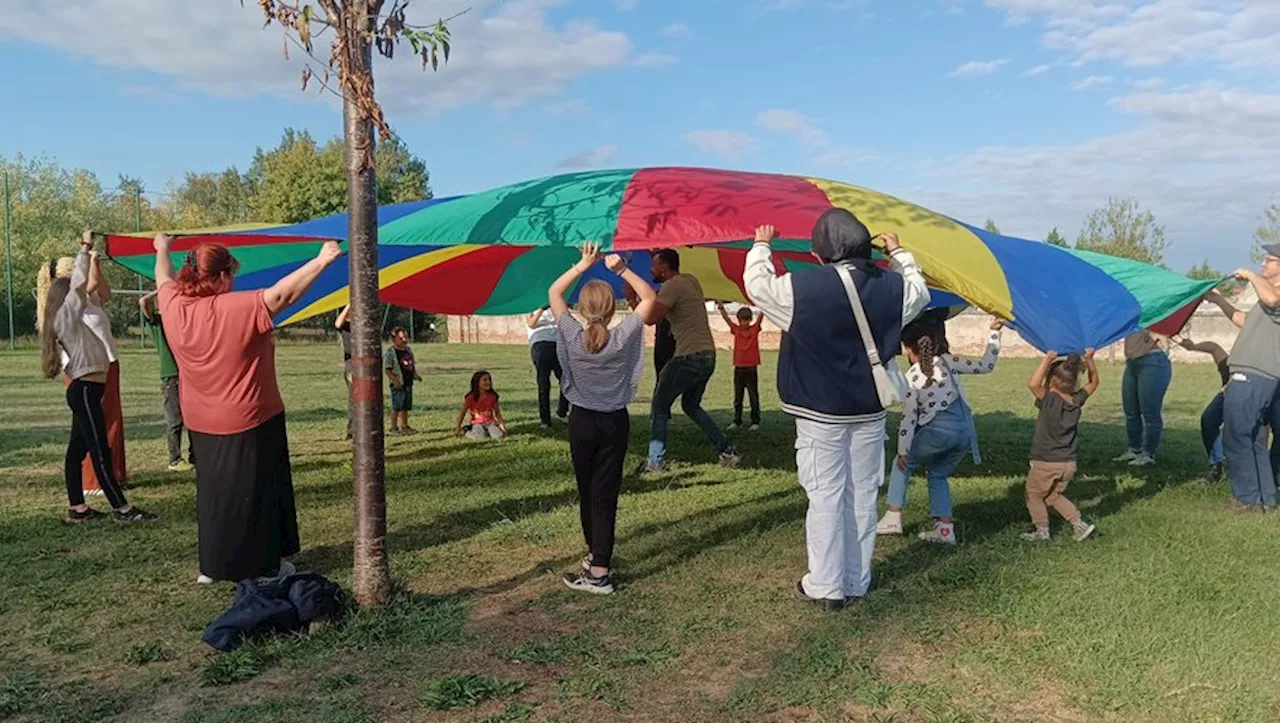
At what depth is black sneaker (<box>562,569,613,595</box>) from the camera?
13.6 feet

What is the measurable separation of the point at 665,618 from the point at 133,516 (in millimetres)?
3404

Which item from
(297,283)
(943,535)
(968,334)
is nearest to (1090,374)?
(943,535)

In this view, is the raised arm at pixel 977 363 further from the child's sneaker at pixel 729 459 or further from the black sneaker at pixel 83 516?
the black sneaker at pixel 83 516

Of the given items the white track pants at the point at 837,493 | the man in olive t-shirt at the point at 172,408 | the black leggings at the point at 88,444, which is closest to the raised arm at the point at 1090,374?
the white track pants at the point at 837,493

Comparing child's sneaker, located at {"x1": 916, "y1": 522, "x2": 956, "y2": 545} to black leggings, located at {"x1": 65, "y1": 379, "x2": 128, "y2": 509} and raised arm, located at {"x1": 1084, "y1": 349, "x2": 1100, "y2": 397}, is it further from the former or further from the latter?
black leggings, located at {"x1": 65, "y1": 379, "x2": 128, "y2": 509}

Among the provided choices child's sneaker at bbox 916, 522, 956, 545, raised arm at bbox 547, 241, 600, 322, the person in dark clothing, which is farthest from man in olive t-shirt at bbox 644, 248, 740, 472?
the person in dark clothing

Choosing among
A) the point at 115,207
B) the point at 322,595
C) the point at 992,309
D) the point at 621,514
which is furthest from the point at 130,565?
the point at 115,207

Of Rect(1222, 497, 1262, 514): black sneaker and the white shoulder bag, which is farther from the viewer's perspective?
Rect(1222, 497, 1262, 514): black sneaker

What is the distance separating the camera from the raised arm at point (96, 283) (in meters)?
5.48

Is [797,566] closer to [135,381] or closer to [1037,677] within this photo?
[1037,677]

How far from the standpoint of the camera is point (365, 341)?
3.66 meters

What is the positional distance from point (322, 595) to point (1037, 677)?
268cm

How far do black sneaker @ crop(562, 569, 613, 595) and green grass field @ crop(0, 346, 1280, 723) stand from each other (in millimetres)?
111

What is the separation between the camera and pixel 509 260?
25.7ft
